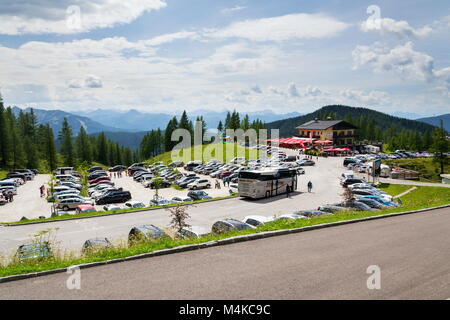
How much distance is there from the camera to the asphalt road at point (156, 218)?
21688 millimetres

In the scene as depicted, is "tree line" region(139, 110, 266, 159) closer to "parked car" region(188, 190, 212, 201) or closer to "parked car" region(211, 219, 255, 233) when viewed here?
"parked car" region(188, 190, 212, 201)

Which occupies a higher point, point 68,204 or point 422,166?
point 68,204

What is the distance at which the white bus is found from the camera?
117ft

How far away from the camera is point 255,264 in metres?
10.3

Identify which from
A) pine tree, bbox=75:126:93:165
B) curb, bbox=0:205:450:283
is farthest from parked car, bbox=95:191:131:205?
pine tree, bbox=75:126:93:165

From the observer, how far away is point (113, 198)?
140ft

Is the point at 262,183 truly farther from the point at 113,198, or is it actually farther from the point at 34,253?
the point at 34,253

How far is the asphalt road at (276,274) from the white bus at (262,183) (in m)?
22.4

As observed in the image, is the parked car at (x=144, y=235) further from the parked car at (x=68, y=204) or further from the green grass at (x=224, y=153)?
the green grass at (x=224, y=153)

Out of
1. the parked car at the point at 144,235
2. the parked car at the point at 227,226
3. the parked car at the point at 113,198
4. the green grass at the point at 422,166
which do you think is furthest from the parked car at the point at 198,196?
the green grass at the point at 422,166

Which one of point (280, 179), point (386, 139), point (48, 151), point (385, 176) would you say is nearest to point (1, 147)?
point (48, 151)

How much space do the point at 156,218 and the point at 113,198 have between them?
18122 millimetres

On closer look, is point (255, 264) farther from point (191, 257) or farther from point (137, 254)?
point (137, 254)

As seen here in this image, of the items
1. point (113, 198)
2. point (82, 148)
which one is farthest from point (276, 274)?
point (82, 148)
